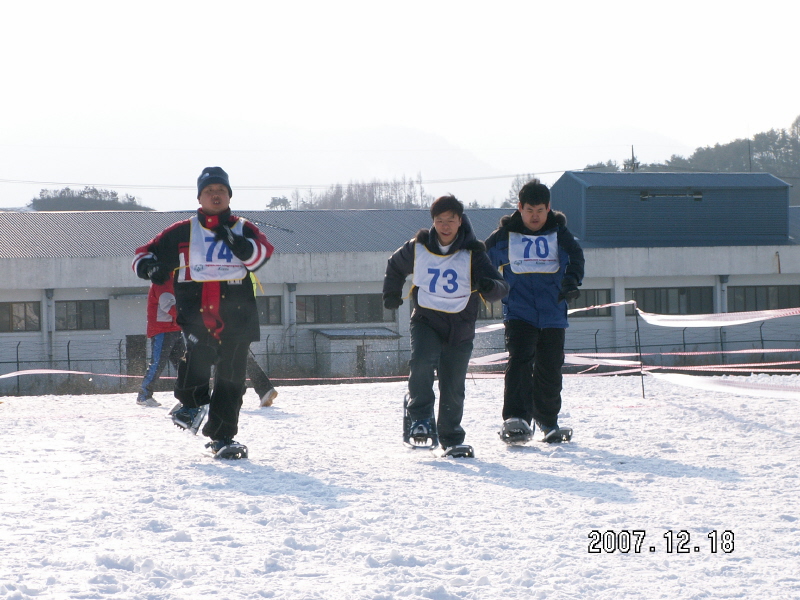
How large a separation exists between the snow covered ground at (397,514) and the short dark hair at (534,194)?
1.61 m

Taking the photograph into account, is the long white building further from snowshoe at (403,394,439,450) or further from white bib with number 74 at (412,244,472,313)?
white bib with number 74 at (412,244,472,313)

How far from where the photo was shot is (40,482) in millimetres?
4789

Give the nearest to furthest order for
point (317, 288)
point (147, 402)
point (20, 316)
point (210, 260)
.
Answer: point (210, 260) < point (147, 402) < point (20, 316) < point (317, 288)

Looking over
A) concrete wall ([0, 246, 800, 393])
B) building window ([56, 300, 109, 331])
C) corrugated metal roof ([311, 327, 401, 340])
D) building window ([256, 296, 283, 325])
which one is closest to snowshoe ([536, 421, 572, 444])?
concrete wall ([0, 246, 800, 393])

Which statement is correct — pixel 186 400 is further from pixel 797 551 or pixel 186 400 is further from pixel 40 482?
pixel 797 551

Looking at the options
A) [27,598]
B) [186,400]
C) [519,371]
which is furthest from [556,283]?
[27,598]

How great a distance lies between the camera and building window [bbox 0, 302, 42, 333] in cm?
3122

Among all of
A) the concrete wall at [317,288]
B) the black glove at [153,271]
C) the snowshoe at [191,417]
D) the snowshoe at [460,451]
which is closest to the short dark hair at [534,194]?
the snowshoe at [460,451]

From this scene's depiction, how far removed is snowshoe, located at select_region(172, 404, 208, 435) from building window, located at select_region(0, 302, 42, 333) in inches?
1083

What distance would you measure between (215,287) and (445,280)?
139 centimetres

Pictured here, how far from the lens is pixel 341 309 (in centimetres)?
3362

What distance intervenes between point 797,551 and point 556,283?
3106 millimetres

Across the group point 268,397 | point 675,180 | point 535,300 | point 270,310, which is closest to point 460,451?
point 535,300

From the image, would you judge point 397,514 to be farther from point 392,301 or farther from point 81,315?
point 81,315
